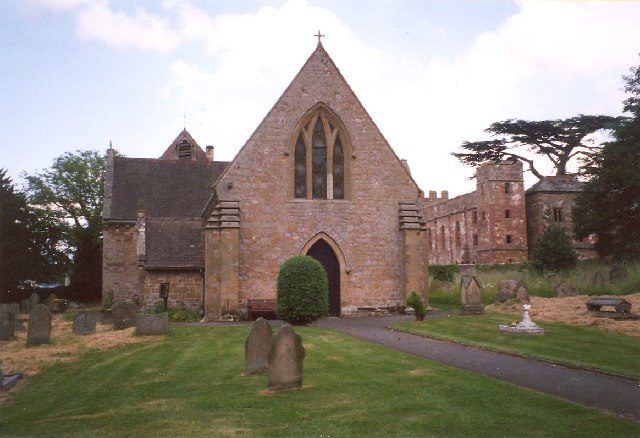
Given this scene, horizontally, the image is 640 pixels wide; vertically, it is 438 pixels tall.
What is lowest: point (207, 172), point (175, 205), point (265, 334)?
point (265, 334)

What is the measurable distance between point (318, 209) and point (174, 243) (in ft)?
29.2

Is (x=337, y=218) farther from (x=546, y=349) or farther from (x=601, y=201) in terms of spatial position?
(x=601, y=201)

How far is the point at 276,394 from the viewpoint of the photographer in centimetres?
934

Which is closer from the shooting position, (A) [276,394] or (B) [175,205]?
(A) [276,394]

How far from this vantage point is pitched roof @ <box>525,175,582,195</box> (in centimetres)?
5759

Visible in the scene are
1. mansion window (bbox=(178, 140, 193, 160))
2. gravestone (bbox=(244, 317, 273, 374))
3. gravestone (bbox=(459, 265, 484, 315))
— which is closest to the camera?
gravestone (bbox=(244, 317, 273, 374))

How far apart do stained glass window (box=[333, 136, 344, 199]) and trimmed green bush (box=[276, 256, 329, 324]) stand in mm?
6623

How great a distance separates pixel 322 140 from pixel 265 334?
16.2 meters

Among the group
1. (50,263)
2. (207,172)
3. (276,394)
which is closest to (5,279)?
(50,263)

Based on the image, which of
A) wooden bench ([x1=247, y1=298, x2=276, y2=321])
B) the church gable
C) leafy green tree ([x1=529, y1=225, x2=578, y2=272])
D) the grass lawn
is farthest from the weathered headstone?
wooden bench ([x1=247, y1=298, x2=276, y2=321])

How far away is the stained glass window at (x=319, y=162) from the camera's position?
26328mm

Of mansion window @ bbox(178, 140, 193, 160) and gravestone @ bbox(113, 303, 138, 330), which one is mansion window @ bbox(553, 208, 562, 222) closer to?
mansion window @ bbox(178, 140, 193, 160)

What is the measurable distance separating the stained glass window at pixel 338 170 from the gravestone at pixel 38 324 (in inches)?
521

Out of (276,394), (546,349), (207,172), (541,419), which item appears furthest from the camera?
(207,172)
